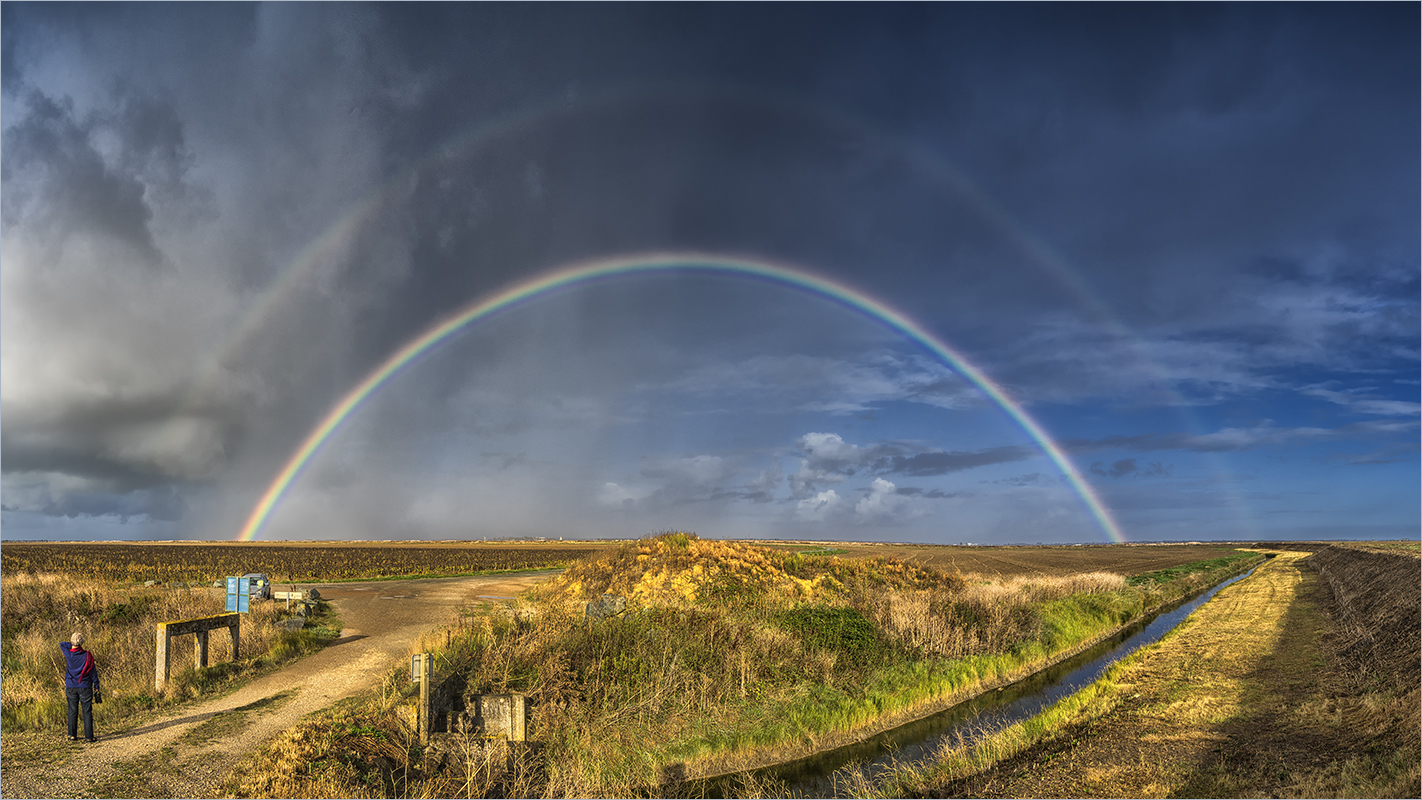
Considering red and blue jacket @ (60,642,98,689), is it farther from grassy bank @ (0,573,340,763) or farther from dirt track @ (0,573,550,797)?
grassy bank @ (0,573,340,763)

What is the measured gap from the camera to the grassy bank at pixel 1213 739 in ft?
39.6

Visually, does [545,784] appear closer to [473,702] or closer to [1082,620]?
[473,702]

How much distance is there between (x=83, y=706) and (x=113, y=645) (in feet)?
27.3

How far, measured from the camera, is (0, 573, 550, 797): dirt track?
11.0m

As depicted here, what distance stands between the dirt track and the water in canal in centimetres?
810

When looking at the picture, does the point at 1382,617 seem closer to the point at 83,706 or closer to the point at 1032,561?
the point at 83,706

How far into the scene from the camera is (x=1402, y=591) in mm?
28531

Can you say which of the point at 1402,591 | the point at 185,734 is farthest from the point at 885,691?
the point at 1402,591

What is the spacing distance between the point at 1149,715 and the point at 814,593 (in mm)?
14687

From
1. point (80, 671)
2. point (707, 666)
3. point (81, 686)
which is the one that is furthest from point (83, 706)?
point (707, 666)

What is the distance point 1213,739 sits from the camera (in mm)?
14922

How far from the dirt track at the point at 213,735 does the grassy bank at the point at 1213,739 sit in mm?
11114

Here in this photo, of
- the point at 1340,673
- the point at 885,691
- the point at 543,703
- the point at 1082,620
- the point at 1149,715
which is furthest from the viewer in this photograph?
the point at 1082,620

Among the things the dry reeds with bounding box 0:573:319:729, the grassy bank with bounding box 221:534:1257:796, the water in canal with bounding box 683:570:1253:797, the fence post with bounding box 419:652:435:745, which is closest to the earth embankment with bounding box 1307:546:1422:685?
the water in canal with bounding box 683:570:1253:797
